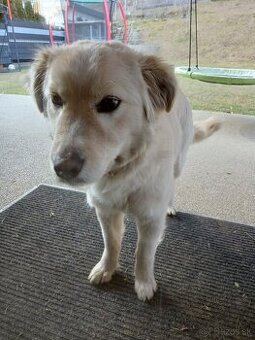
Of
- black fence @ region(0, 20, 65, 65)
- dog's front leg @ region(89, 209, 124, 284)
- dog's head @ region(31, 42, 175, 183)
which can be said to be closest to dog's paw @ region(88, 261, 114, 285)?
dog's front leg @ region(89, 209, 124, 284)

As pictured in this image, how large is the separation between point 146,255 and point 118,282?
0.18m

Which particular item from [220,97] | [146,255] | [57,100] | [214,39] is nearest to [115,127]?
[57,100]

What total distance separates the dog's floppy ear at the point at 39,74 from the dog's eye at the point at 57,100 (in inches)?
5.6

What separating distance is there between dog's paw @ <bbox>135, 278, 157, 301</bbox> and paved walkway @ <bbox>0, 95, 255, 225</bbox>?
0.54 metres

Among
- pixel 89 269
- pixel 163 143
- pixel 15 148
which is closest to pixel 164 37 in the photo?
pixel 15 148

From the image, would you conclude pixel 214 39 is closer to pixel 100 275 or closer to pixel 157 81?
pixel 157 81

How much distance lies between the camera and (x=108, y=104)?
74 centimetres

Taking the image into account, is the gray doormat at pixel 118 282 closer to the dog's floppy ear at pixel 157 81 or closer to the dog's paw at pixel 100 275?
the dog's paw at pixel 100 275

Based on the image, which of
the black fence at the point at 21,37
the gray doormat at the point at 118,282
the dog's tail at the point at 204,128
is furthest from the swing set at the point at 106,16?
the gray doormat at the point at 118,282

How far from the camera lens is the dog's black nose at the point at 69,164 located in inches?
26.2

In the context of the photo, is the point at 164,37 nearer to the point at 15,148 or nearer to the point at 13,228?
the point at 15,148

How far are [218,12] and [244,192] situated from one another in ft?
5.49

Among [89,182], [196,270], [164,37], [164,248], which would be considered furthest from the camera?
[164,37]

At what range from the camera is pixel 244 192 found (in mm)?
1665
